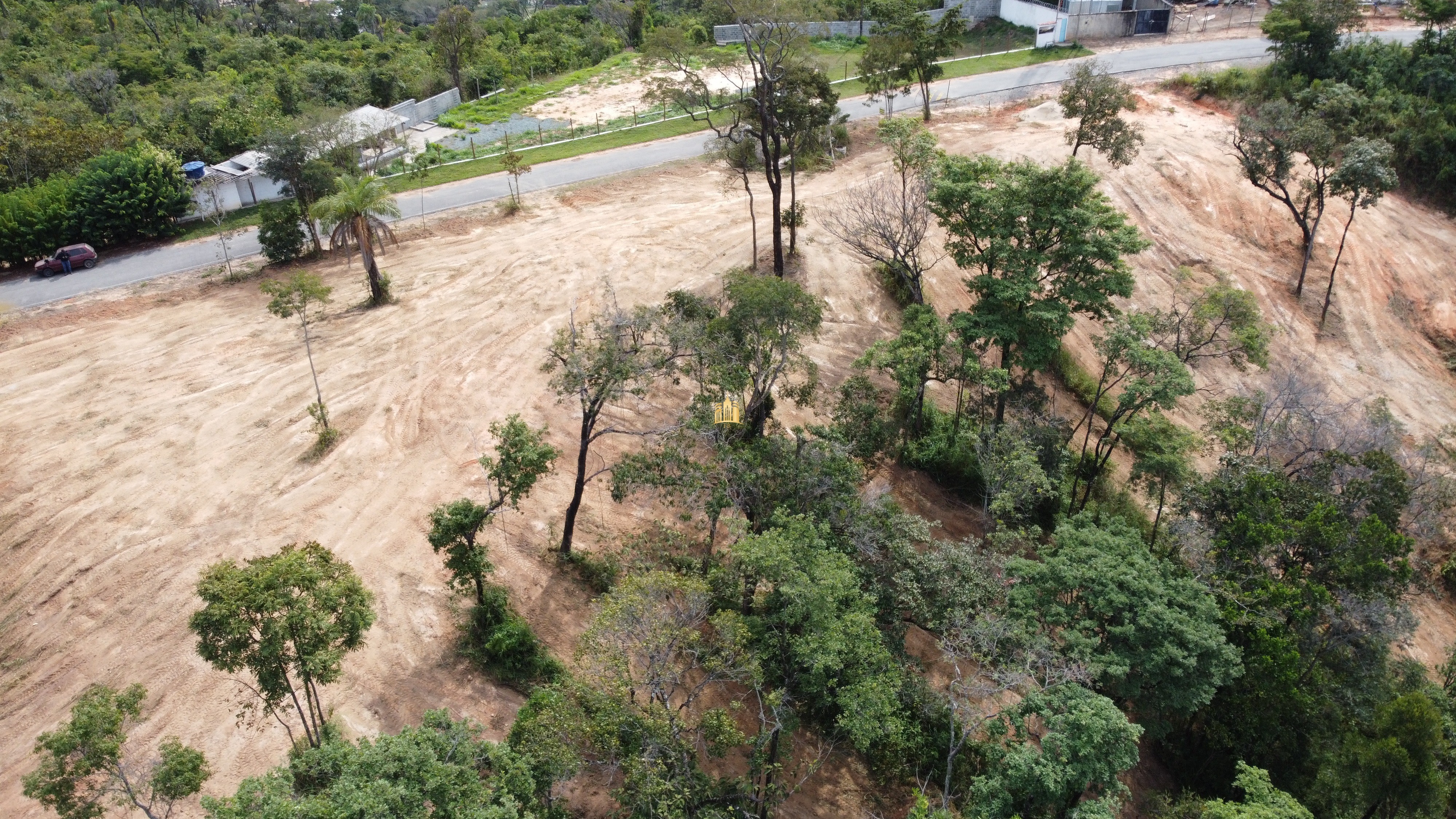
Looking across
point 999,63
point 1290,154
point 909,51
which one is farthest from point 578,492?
point 999,63

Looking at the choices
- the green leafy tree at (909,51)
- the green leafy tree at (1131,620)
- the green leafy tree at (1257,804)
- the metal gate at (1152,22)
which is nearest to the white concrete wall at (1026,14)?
the metal gate at (1152,22)

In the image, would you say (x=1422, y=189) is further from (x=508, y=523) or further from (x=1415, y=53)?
(x=508, y=523)

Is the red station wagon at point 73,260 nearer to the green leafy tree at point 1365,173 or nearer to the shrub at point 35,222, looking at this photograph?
the shrub at point 35,222

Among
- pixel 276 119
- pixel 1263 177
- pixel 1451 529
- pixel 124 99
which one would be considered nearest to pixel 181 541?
pixel 276 119

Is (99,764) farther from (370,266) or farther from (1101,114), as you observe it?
(1101,114)

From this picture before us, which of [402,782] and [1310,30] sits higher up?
[1310,30]

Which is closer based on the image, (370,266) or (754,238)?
(370,266)

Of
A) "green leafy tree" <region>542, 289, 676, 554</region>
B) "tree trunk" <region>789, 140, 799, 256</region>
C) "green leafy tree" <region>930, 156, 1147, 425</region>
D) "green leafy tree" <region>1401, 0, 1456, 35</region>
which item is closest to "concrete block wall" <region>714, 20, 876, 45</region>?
"green leafy tree" <region>1401, 0, 1456, 35</region>
